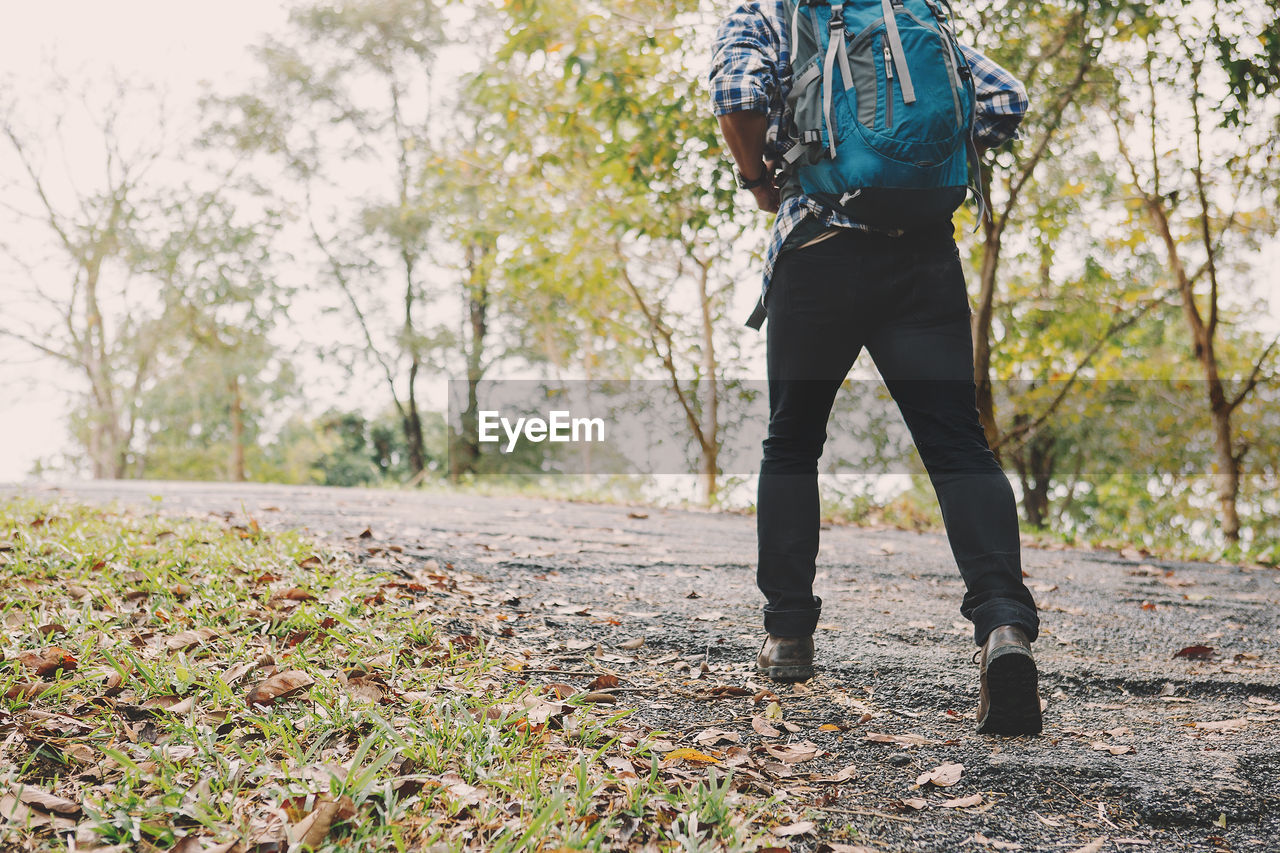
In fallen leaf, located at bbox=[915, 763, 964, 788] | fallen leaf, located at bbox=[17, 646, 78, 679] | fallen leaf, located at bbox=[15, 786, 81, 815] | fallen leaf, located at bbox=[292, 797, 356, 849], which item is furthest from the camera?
fallen leaf, located at bbox=[17, 646, 78, 679]

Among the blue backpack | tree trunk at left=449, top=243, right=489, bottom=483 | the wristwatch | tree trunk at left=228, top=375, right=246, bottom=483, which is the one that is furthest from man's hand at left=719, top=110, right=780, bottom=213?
tree trunk at left=228, top=375, right=246, bottom=483

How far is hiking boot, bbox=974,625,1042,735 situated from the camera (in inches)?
72.6

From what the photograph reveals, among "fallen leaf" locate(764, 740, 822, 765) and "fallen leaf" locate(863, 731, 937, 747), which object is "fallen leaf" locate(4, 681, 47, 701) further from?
"fallen leaf" locate(863, 731, 937, 747)

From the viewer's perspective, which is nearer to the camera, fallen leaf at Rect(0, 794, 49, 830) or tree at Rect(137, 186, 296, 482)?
fallen leaf at Rect(0, 794, 49, 830)

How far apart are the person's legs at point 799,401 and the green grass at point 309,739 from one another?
580mm

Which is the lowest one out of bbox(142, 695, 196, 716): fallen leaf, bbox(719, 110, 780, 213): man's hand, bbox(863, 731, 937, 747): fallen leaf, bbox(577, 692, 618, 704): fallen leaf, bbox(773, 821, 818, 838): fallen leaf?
bbox(773, 821, 818, 838): fallen leaf

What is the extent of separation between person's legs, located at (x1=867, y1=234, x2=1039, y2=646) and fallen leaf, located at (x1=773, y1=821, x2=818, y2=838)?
64 cm

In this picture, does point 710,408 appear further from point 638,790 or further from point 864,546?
point 638,790

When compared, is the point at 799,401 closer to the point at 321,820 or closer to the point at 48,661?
the point at 321,820

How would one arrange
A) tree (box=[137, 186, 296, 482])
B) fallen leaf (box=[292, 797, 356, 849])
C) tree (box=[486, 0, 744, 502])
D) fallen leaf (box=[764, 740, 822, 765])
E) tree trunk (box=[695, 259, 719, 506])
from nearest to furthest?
fallen leaf (box=[292, 797, 356, 849]), fallen leaf (box=[764, 740, 822, 765]), tree (box=[486, 0, 744, 502]), tree trunk (box=[695, 259, 719, 506]), tree (box=[137, 186, 296, 482])

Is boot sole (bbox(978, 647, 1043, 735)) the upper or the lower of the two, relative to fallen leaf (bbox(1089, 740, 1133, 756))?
upper

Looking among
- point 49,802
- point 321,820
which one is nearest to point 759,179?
point 321,820

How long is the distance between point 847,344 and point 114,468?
24797 millimetres

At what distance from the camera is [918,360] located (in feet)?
6.73
